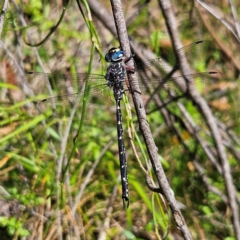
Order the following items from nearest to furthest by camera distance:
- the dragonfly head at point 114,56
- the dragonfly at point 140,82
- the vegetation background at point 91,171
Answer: the dragonfly head at point 114,56 → the dragonfly at point 140,82 → the vegetation background at point 91,171

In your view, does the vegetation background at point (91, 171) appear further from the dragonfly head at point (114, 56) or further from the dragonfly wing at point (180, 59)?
the dragonfly head at point (114, 56)

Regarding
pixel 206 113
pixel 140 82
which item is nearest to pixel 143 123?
pixel 140 82

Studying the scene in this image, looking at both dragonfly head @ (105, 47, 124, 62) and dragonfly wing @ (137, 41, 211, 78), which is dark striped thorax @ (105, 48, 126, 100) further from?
dragonfly wing @ (137, 41, 211, 78)

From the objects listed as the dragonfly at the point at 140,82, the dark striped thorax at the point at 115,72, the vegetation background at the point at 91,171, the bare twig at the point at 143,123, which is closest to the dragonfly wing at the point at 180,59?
the dragonfly at the point at 140,82

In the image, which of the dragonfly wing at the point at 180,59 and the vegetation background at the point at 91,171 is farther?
the vegetation background at the point at 91,171

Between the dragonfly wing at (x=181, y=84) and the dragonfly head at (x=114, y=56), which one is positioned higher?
the dragonfly head at (x=114, y=56)

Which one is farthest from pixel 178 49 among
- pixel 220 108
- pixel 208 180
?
pixel 220 108

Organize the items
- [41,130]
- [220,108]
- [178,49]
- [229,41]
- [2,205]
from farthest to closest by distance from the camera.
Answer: [229,41] < [220,108] < [41,130] < [2,205] < [178,49]

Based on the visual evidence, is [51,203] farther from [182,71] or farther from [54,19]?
[54,19]

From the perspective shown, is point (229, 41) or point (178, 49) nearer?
point (178, 49)

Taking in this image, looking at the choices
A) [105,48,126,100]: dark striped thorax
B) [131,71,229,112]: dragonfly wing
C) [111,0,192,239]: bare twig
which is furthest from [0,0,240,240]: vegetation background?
[111,0,192,239]: bare twig

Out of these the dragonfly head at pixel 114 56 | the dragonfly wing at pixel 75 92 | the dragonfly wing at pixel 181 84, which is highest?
the dragonfly head at pixel 114 56
